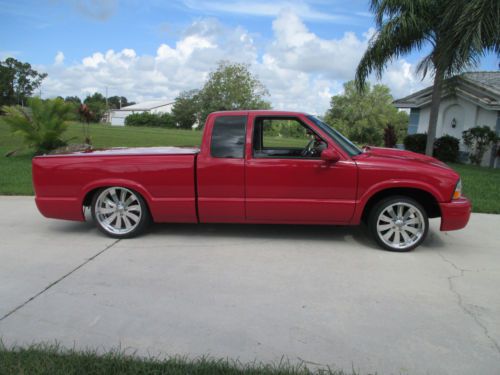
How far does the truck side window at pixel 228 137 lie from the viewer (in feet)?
17.0

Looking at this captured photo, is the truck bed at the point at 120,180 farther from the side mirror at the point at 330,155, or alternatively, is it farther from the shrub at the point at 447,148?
the shrub at the point at 447,148

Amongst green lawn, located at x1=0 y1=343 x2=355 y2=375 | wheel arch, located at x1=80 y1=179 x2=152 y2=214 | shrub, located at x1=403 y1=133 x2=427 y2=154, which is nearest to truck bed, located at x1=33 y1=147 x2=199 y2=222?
wheel arch, located at x1=80 y1=179 x2=152 y2=214

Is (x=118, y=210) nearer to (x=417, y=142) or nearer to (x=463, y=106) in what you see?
(x=417, y=142)

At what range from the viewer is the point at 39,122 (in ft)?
48.0

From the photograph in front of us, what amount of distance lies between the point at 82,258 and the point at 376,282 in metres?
3.30

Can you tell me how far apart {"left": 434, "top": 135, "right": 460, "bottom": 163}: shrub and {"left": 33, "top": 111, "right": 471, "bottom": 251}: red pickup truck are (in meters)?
14.7

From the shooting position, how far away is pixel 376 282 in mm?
4152

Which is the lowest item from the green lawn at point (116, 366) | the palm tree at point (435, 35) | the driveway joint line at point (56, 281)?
the driveway joint line at point (56, 281)

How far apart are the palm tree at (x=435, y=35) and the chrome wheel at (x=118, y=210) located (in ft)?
35.7

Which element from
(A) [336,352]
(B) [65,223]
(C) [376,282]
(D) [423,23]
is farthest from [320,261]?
(D) [423,23]

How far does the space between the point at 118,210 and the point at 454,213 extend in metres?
4.26

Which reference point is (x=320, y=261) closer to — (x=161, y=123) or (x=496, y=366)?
(x=496, y=366)

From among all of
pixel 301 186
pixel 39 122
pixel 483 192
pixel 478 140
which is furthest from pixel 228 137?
pixel 478 140

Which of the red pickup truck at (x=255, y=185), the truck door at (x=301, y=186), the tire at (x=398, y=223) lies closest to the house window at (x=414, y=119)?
the red pickup truck at (x=255, y=185)
